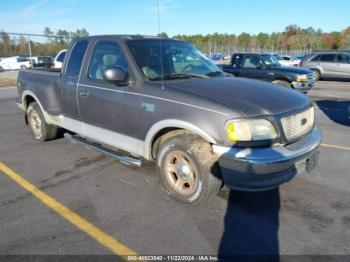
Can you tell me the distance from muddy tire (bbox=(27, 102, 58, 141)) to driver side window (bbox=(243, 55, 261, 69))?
8.62m

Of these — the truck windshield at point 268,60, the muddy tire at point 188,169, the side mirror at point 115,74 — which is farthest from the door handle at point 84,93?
the truck windshield at point 268,60

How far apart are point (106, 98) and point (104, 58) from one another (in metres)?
0.64

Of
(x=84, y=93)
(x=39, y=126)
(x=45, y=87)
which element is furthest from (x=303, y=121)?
(x=39, y=126)

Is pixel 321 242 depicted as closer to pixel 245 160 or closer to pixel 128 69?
pixel 245 160

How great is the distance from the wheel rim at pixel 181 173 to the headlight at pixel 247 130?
0.60 meters

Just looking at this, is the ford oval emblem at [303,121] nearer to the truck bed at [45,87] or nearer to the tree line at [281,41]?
the truck bed at [45,87]

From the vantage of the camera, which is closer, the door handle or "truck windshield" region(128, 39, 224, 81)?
"truck windshield" region(128, 39, 224, 81)

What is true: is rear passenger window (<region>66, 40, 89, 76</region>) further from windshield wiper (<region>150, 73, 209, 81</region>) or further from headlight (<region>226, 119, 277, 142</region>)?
headlight (<region>226, 119, 277, 142</region>)

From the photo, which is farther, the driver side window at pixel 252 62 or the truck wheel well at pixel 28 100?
the driver side window at pixel 252 62

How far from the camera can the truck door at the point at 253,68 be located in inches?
475

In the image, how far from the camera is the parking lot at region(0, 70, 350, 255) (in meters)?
2.96

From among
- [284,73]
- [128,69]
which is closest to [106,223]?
[128,69]

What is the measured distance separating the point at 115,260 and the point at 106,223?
A: 612 mm

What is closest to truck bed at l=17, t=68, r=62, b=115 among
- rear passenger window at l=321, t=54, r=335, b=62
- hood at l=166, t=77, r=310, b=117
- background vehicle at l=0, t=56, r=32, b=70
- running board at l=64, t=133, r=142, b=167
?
running board at l=64, t=133, r=142, b=167
